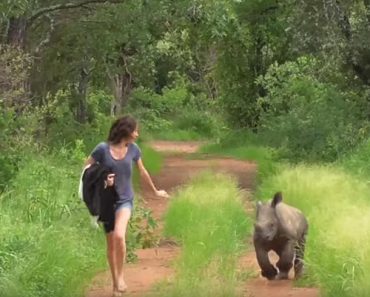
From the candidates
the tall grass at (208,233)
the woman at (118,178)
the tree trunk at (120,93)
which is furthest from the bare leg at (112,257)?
the tree trunk at (120,93)

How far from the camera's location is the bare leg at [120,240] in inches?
339

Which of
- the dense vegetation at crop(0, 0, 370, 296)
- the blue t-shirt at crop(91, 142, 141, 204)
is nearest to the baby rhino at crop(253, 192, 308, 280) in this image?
the dense vegetation at crop(0, 0, 370, 296)

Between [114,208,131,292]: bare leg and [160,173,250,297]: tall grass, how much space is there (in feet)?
1.70

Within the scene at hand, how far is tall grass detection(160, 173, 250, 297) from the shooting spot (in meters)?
8.01

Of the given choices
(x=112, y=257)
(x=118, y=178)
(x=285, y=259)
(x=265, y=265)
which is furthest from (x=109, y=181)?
(x=285, y=259)

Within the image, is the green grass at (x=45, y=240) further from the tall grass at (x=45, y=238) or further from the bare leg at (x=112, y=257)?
the bare leg at (x=112, y=257)

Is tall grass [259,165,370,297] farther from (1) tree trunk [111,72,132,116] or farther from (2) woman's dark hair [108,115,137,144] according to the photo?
(1) tree trunk [111,72,132,116]

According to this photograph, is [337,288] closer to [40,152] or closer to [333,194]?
[333,194]

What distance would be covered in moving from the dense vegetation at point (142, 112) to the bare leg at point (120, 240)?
0.35 meters

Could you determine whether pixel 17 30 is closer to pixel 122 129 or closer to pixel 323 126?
pixel 323 126

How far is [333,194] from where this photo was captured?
12086mm

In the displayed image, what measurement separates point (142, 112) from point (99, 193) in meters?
30.6

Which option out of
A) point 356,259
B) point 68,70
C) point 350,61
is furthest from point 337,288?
point 68,70

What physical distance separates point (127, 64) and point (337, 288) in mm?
19278
